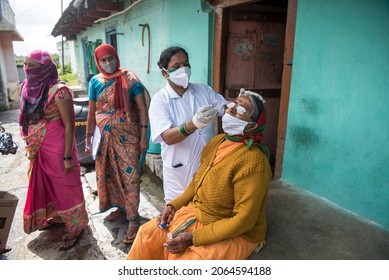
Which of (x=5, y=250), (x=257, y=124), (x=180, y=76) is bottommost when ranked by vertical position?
(x=5, y=250)

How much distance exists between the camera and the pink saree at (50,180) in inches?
102

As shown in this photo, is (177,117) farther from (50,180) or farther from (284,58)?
(50,180)

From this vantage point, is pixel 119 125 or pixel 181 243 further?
pixel 119 125

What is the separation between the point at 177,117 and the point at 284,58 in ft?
3.91

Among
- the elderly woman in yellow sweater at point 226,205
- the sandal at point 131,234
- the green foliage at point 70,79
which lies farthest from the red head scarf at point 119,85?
the green foliage at point 70,79

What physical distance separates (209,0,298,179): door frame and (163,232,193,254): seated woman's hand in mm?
1509

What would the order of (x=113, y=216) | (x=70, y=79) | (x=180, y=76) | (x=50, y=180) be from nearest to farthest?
(x=180, y=76), (x=50, y=180), (x=113, y=216), (x=70, y=79)

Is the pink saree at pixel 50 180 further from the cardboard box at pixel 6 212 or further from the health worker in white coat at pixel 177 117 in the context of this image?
the health worker in white coat at pixel 177 117

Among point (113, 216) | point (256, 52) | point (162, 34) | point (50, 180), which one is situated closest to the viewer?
point (50, 180)

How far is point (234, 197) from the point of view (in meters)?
1.51

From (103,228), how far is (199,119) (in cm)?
203

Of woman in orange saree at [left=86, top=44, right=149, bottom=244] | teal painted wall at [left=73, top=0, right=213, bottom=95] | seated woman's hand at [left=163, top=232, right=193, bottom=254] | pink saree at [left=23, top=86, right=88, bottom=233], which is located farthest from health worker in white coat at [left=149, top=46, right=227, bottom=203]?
teal painted wall at [left=73, top=0, right=213, bottom=95]

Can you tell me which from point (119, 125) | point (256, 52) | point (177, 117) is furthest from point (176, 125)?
point (256, 52)

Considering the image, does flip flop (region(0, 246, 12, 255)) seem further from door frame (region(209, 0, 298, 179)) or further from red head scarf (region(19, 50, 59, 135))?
door frame (region(209, 0, 298, 179))
